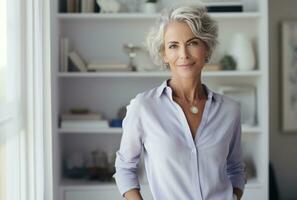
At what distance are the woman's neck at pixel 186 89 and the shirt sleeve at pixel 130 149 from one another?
140mm

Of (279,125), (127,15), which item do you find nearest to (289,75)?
(279,125)

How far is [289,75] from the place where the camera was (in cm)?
332

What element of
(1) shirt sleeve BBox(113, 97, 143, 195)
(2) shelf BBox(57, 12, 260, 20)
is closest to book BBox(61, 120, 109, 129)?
(2) shelf BBox(57, 12, 260, 20)

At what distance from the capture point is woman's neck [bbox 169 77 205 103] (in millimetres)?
1639

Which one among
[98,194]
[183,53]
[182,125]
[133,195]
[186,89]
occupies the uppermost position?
[183,53]

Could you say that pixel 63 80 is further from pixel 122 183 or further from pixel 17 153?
pixel 122 183

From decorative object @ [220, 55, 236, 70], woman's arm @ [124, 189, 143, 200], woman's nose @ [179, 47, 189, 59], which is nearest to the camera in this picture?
woman's nose @ [179, 47, 189, 59]

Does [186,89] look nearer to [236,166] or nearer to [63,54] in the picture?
[236,166]

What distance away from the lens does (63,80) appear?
332 centimetres

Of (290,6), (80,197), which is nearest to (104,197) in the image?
(80,197)

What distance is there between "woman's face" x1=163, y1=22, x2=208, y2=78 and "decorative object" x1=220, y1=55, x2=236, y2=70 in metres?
1.61

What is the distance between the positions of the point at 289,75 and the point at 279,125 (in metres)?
0.35

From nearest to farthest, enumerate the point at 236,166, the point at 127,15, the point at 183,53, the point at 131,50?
the point at 183,53 < the point at 236,166 < the point at 127,15 < the point at 131,50

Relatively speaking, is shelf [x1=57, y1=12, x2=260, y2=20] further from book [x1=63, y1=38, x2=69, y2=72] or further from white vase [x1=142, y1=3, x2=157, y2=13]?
book [x1=63, y1=38, x2=69, y2=72]
